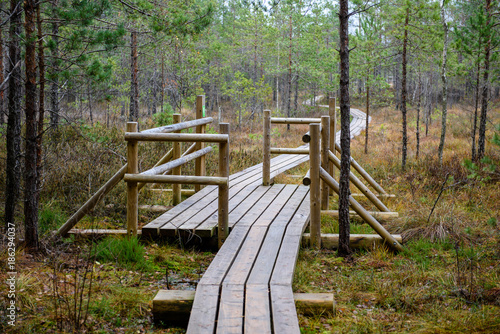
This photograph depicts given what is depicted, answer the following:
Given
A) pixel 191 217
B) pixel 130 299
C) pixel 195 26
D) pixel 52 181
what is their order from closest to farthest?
1. pixel 130 299
2. pixel 191 217
3. pixel 52 181
4. pixel 195 26

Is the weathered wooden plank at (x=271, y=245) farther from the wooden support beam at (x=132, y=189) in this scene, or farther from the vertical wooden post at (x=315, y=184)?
the wooden support beam at (x=132, y=189)

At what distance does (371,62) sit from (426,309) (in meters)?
10.8

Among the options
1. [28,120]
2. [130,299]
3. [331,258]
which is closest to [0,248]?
[28,120]

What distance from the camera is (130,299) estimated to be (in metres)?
3.71

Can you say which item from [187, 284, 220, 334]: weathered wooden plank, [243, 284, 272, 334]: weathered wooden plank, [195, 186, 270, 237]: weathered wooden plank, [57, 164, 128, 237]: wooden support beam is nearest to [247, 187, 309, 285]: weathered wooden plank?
[243, 284, 272, 334]: weathered wooden plank

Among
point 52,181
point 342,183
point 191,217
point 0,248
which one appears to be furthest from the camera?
point 52,181

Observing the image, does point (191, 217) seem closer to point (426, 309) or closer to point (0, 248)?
point (0, 248)

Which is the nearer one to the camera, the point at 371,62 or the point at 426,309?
the point at 426,309

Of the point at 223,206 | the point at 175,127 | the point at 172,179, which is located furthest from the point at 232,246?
the point at 175,127

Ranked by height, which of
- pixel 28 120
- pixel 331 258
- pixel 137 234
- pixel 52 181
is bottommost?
pixel 331 258

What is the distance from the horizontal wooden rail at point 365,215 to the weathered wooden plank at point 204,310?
2.23 meters

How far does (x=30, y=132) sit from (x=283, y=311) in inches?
125

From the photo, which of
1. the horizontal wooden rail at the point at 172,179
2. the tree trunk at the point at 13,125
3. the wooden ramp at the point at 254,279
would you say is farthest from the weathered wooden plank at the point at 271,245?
the tree trunk at the point at 13,125

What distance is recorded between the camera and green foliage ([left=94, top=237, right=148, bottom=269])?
462 centimetres
